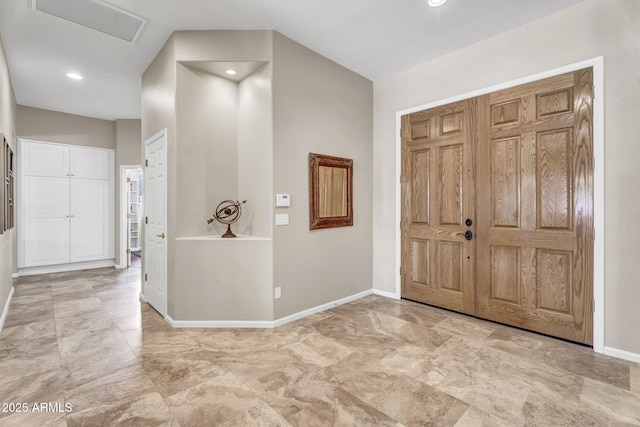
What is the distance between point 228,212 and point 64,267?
474 cm

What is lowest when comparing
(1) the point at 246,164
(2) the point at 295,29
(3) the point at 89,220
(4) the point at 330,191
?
(3) the point at 89,220

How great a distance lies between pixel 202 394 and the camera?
6.48 ft

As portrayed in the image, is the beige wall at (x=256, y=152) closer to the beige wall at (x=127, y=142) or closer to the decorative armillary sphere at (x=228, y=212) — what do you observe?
the decorative armillary sphere at (x=228, y=212)

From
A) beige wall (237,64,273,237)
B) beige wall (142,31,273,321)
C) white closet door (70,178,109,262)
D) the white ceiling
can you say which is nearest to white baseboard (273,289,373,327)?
beige wall (142,31,273,321)

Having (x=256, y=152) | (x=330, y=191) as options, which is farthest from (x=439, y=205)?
(x=256, y=152)

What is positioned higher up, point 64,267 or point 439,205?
point 439,205

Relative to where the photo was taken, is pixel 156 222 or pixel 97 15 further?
pixel 156 222

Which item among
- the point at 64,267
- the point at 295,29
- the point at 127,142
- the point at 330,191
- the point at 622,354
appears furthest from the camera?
the point at 127,142

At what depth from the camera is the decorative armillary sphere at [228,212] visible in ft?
10.8

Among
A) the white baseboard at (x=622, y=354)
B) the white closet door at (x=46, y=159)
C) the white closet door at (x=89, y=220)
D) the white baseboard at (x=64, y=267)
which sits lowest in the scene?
the white baseboard at (x=622, y=354)

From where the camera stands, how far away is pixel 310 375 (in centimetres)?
220

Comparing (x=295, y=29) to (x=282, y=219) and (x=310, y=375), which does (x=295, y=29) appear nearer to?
(x=282, y=219)

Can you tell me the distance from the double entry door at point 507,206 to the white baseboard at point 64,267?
597cm

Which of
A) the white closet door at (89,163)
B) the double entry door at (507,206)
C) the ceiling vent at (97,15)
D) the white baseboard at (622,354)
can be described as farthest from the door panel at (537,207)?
the white closet door at (89,163)
